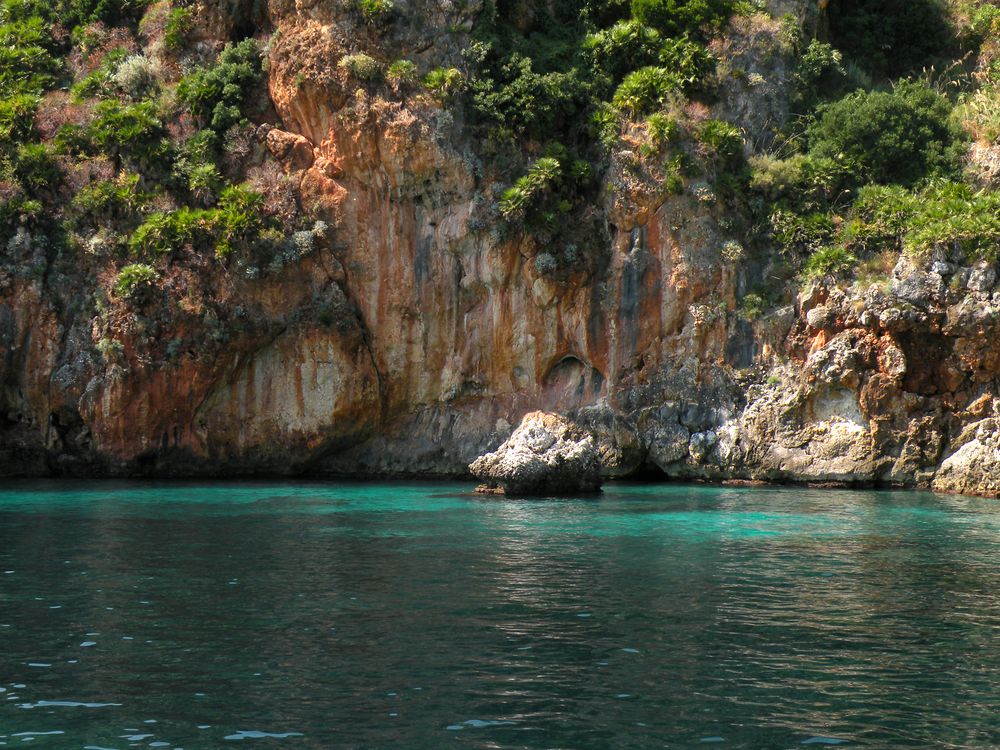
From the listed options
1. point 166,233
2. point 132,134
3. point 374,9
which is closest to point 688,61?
point 374,9

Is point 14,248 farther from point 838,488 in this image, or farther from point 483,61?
point 838,488

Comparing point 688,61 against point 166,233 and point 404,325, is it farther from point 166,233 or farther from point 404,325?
point 166,233

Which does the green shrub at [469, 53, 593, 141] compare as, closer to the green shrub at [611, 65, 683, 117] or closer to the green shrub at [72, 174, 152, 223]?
the green shrub at [611, 65, 683, 117]

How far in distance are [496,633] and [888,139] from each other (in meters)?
31.0

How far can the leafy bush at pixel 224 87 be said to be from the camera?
3962 cm

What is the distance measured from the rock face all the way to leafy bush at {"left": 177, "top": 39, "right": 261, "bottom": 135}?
628 inches

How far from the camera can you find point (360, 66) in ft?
126

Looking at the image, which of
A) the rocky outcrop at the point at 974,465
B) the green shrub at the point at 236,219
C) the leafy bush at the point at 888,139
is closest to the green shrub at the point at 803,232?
the leafy bush at the point at 888,139

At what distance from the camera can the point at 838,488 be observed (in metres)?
35.2

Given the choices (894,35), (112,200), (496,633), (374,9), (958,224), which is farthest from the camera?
(894,35)

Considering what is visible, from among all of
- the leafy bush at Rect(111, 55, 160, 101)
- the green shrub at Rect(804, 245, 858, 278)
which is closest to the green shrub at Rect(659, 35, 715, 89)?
the green shrub at Rect(804, 245, 858, 278)

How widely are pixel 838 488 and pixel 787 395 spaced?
344cm

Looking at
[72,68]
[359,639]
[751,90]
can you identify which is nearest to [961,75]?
[751,90]

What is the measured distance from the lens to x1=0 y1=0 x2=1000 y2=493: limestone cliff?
37531 mm
